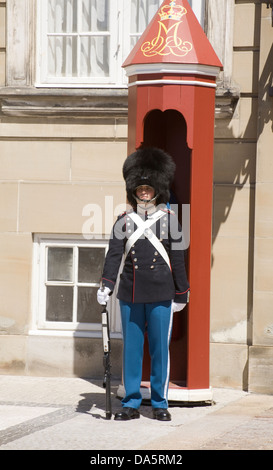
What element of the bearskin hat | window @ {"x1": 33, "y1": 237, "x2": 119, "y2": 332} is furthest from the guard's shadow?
the bearskin hat

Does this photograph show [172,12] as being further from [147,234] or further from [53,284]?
[53,284]

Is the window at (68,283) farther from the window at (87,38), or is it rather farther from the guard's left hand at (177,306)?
the guard's left hand at (177,306)

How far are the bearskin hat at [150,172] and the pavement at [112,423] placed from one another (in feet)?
5.30

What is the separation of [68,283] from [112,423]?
2.41 m

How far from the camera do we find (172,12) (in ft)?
26.3

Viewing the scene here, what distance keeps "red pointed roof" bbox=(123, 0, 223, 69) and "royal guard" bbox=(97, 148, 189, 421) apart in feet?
2.63

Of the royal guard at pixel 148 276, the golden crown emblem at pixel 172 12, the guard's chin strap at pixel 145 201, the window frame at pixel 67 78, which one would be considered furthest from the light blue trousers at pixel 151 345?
the window frame at pixel 67 78

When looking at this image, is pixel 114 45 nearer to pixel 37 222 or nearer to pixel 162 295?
pixel 37 222

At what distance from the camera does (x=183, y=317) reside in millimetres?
8242

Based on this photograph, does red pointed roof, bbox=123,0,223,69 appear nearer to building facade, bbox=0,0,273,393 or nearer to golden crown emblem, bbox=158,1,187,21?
golden crown emblem, bbox=158,1,187,21

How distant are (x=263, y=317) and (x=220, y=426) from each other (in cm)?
178

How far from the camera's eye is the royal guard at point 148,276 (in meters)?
7.48

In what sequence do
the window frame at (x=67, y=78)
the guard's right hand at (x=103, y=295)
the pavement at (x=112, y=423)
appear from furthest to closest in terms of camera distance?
the window frame at (x=67, y=78)
the guard's right hand at (x=103, y=295)
the pavement at (x=112, y=423)

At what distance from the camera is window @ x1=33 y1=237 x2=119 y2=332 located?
939cm
